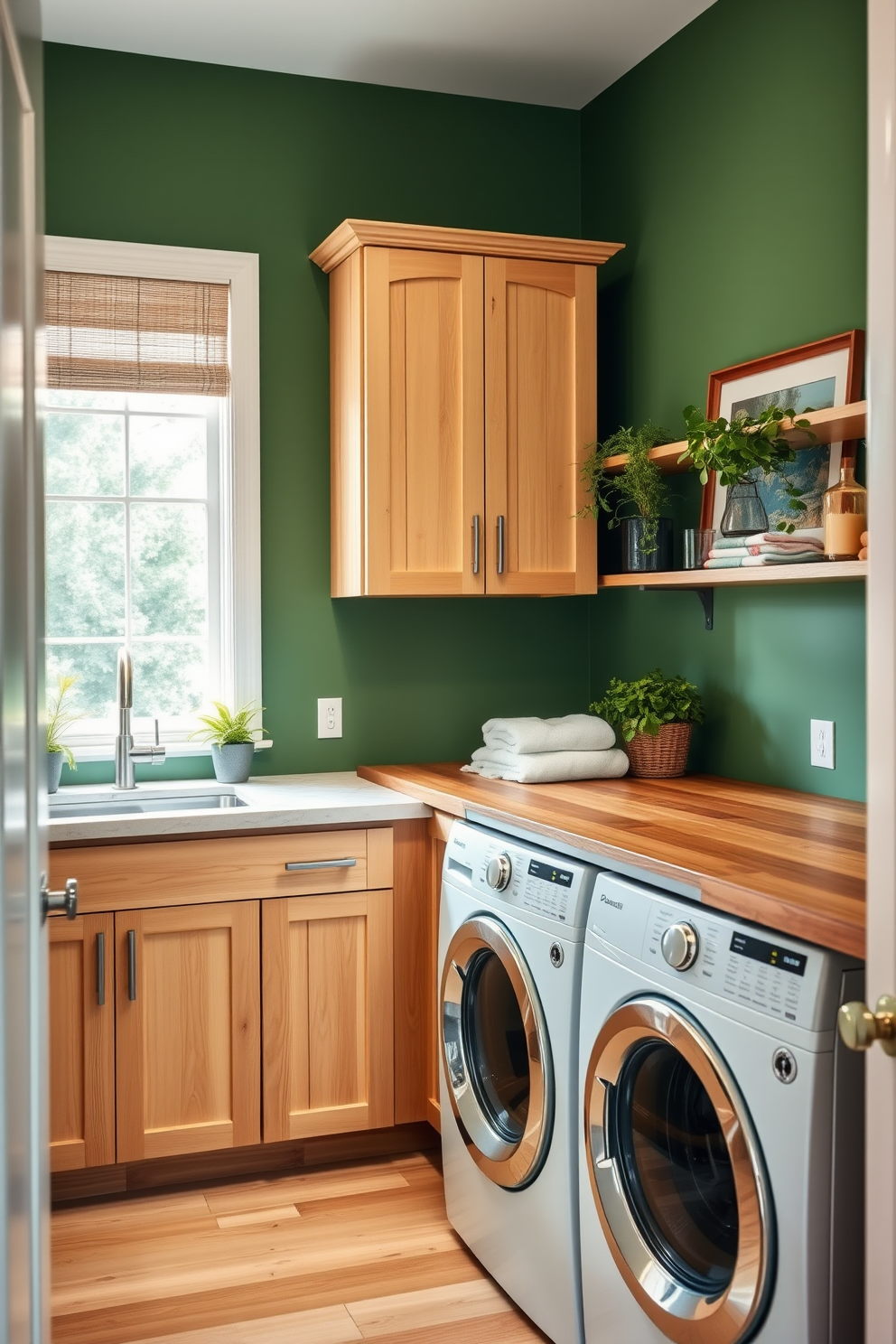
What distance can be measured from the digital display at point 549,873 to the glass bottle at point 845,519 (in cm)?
81

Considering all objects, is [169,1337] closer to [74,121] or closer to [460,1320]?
[460,1320]

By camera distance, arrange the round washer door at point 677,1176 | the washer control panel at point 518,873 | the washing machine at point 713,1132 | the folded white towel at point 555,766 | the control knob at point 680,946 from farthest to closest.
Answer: the folded white towel at point 555,766 → the washer control panel at point 518,873 → the control knob at point 680,946 → the round washer door at point 677,1176 → the washing machine at point 713,1132

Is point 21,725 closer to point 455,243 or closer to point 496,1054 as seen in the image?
point 496,1054

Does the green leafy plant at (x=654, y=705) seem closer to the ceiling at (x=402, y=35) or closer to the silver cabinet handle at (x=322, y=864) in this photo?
the silver cabinet handle at (x=322, y=864)

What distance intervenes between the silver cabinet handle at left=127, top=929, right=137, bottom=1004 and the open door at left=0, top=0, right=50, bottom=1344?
1.12 metres

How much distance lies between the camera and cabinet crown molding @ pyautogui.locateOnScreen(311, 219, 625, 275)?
313 centimetres

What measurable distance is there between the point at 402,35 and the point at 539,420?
1.04 meters

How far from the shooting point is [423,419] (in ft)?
10.5

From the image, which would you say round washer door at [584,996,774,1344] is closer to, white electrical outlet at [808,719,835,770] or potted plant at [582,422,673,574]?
white electrical outlet at [808,719,835,770]

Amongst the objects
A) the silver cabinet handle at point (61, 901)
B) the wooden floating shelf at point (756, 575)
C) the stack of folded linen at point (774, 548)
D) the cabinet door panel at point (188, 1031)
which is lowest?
the cabinet door panel at point (188, 1031)

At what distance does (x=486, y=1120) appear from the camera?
8.23 feet

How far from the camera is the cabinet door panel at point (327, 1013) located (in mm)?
2895

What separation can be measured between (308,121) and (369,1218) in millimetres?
2821

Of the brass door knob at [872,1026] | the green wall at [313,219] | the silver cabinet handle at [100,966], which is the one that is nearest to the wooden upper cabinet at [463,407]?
the green wall at [313,219]
